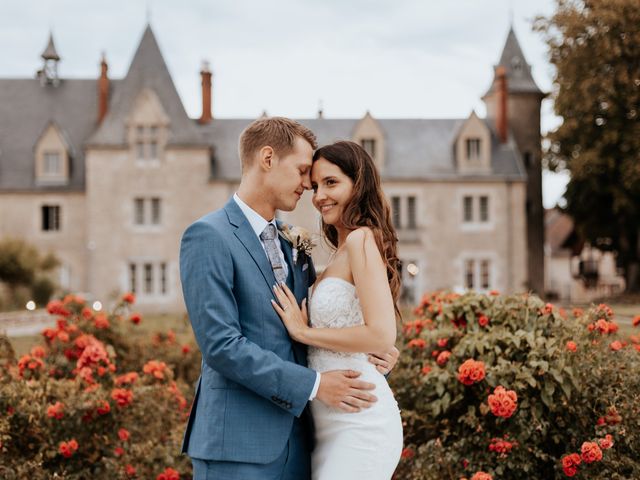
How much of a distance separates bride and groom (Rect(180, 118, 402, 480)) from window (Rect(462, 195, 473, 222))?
30990 mm

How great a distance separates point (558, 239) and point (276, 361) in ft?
173

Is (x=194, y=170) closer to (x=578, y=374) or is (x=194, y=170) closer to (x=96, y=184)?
(x=96, y=184)

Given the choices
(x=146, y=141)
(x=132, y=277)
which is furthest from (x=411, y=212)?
(x=132, y=277)

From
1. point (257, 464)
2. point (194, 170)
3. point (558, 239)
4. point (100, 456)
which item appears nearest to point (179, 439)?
point (100, 456)

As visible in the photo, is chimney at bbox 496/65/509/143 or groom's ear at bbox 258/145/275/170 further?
chimney at bbox 496/65/509/143

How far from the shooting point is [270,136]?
129 inches

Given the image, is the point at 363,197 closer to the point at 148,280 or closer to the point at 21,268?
the point at 21,268

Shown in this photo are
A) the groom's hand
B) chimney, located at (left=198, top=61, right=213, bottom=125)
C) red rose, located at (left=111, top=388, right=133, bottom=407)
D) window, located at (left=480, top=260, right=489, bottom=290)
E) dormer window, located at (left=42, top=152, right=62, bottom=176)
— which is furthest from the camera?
chimney, located at (left=198, top=61, right=213, bottom=125)

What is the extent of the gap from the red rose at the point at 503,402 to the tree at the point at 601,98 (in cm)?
2521

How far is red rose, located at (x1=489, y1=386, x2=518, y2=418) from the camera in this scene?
14.7 ft

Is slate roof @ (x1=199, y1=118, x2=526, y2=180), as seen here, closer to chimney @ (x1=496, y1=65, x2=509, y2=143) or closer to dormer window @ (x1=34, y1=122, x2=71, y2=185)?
chimney @ (x1=496, y1=65, x2=509, y2=143)

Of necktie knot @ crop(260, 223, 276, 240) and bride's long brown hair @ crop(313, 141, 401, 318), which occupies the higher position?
bride's long brown hair @ crop(313, 141, 401, 318)

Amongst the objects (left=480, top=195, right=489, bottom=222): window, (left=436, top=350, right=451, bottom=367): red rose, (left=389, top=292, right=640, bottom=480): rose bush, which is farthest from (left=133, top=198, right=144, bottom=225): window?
(left=436, top=350, right=451, bottom=367): red rose

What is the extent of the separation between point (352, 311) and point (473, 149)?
31.7 meters
